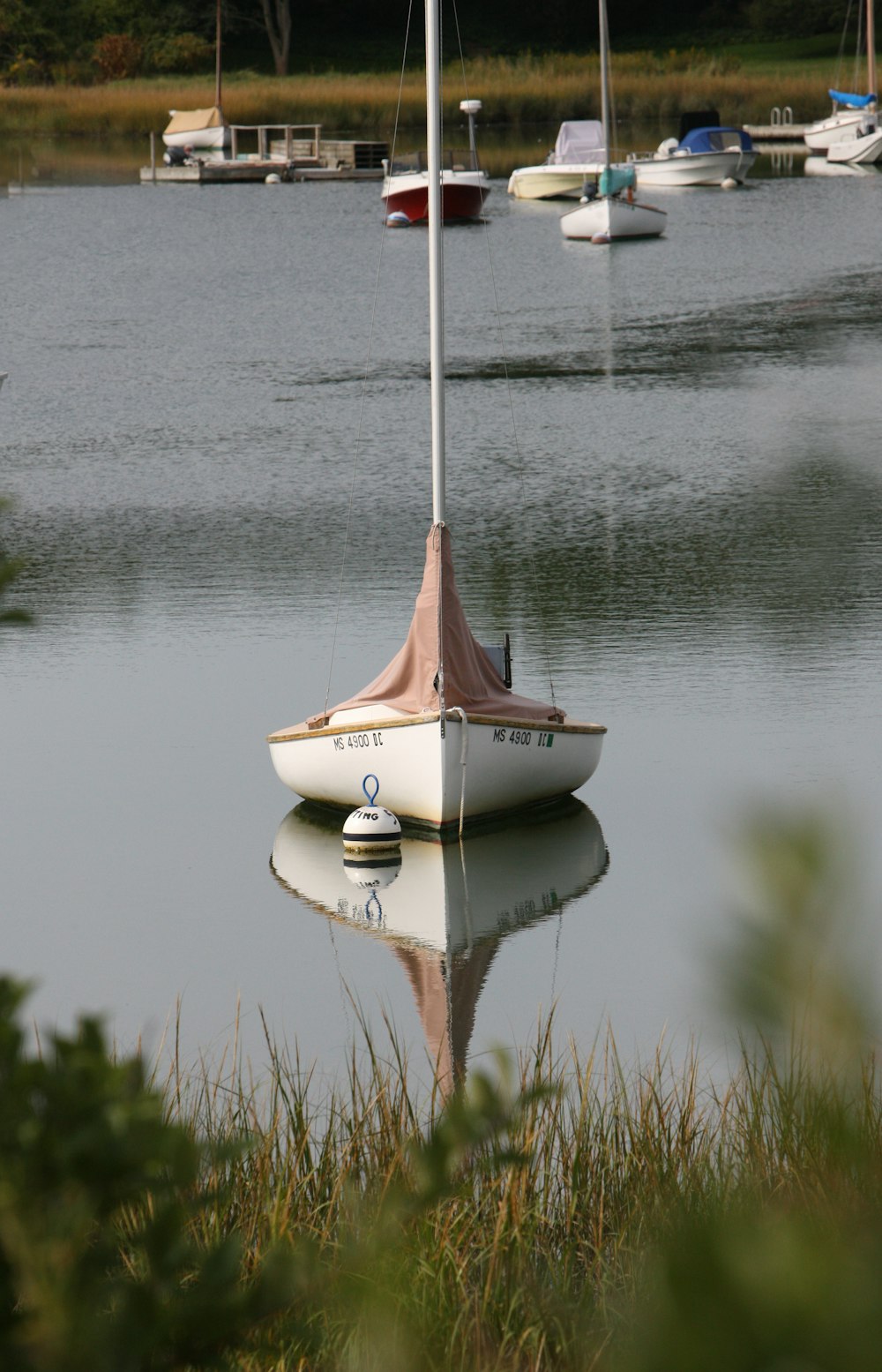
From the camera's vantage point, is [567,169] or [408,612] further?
[567,169]

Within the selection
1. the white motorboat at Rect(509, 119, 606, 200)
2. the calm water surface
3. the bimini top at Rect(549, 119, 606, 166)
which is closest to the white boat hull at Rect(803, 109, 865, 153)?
the white motorboat at Rect(509, 119, 606, 200)

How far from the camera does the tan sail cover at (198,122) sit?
5647cm

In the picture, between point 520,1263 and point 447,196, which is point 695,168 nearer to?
point 447,196

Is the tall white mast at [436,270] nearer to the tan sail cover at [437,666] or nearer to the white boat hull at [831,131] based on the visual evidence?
the tan sail cover at [437,666]

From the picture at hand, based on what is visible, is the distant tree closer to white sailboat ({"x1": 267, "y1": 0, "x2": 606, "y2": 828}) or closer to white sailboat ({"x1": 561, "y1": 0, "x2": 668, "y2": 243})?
white sailboat ({"x1": 561, "y1": 0, "x2": 668, "y2": 243})

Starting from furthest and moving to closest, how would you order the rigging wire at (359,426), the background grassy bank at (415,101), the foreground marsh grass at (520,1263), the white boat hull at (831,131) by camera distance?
1. the background grassy bank at (415,101)
2. the white boat hull at (831,131)
3. the rigging wire at (359,426)
4. the foreground marsh grass at (520,1263)

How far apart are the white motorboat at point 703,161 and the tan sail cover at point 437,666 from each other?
3753 cm

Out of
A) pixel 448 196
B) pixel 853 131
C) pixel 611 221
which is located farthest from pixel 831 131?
pixel 611 221

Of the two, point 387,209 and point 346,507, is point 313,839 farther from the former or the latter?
point 387,209

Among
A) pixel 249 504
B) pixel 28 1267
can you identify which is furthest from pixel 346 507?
pixel 28 1267

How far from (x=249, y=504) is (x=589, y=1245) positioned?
481 inches

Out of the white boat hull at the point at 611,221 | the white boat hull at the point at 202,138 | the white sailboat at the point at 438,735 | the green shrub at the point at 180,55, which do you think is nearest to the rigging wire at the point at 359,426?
the white sailboat at the point at 438,735

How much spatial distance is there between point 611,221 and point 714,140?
1248cm

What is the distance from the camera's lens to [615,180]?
122ft
